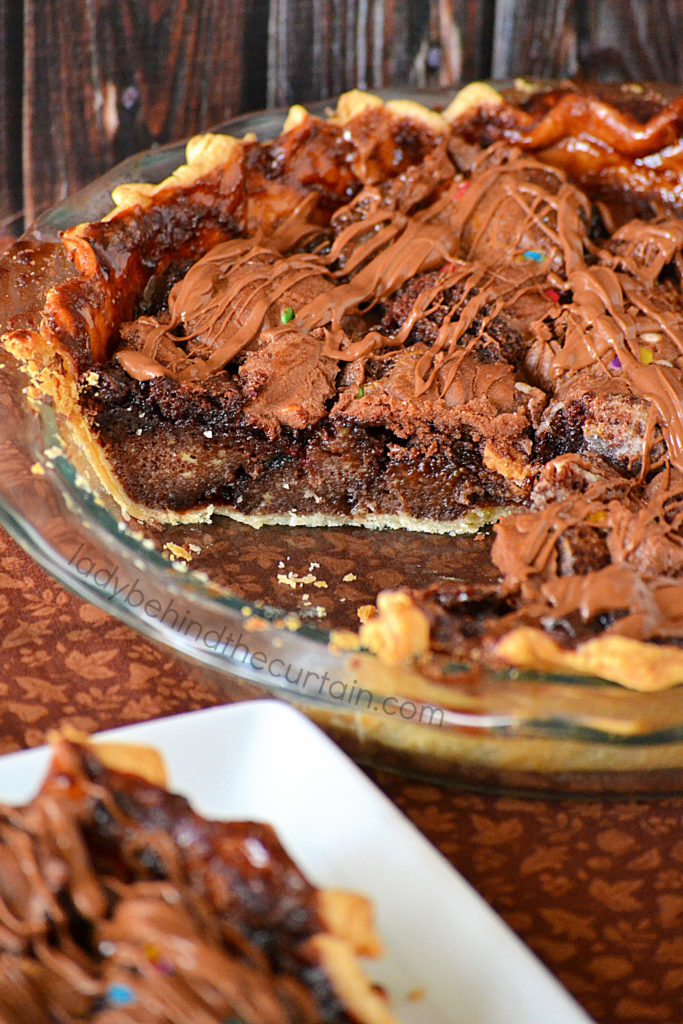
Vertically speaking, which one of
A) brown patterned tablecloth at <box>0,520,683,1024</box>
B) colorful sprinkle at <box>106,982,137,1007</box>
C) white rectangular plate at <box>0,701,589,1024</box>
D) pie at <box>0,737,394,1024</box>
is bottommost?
brown patterned tablecloth at <box>0,520,683,1024</box>

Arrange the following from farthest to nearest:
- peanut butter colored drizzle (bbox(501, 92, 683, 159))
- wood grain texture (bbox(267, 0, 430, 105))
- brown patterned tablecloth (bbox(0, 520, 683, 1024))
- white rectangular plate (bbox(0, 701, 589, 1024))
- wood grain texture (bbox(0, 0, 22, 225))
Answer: wood grain texture (bbox(267, 0, 430, 105)), wood grain texture (bbox(0, 0, 22, 225)), peanut butter colored drizzle (bbox(501, 92, 683, 159)), brown patterned tablecloth (bbox(0, 520, 683, 1024)), white rectangular plate (bbox(0, 701, 589, 1024))

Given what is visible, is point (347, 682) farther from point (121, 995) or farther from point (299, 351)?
point (299, 351)

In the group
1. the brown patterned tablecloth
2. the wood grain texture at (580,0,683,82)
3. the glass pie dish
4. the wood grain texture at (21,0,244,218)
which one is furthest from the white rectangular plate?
the wood grain texture at (580,0,683,82)

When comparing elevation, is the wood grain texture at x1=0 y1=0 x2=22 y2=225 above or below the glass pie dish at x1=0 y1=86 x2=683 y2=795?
above

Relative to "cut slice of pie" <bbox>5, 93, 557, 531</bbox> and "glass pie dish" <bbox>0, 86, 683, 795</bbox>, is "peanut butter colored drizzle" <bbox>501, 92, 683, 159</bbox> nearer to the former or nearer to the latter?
"cut slice of pie" <bbox>5, 93, 557, 531</bbox>

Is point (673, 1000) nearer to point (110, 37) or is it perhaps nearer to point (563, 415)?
point (563, 415)

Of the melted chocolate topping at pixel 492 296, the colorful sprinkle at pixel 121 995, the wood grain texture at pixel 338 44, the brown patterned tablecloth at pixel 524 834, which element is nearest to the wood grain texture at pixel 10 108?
the wood grain texture at pixel 338 44

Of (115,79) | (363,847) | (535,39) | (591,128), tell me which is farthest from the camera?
(535,39)

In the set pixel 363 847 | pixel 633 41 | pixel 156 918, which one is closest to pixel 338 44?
pixel 633 41
